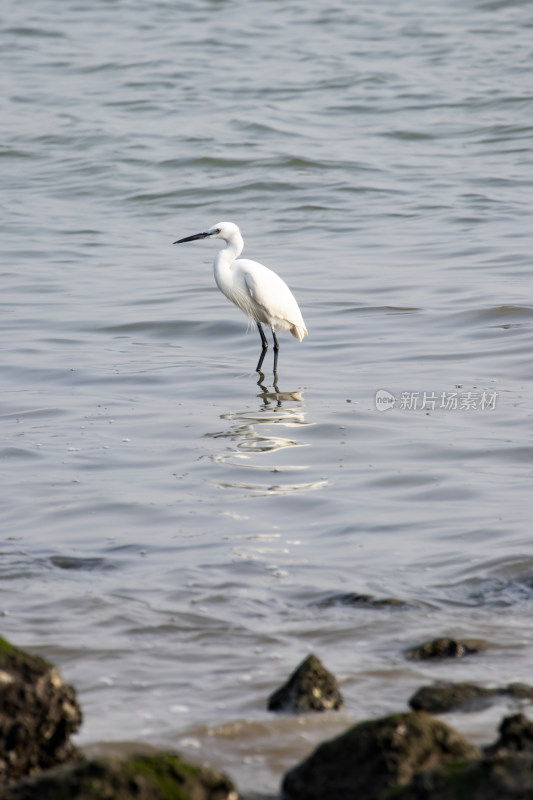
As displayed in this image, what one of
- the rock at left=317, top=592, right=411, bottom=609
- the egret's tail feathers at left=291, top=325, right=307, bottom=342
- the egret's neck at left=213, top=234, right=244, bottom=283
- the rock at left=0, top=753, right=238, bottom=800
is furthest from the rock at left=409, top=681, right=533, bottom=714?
the egret's neck at left=213, top=234, right=244, bottom=283

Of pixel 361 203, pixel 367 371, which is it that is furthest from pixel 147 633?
pixel 361 203

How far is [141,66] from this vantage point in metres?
22.5

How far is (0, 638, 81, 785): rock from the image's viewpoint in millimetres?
2490

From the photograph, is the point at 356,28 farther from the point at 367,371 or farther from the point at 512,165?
the point at 367,371

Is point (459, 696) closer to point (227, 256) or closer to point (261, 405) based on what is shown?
point (261, 405)

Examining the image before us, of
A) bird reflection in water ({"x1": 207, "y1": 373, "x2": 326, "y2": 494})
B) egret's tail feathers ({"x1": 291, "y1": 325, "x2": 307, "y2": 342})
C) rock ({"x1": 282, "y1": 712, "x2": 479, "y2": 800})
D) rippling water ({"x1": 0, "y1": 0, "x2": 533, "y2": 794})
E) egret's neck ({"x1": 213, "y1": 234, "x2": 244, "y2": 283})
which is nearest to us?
rock ({"x1": 282, "y1": 712, "x2": 479, "y2": 800})

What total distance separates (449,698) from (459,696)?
3 cm

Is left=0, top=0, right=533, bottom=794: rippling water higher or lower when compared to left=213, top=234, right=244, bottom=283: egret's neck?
lower

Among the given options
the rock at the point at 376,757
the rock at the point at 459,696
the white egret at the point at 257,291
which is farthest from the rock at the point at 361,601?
the white egret at the point at 257,291

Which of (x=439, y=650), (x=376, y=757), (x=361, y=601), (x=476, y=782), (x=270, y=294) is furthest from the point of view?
(x=270, y=294)

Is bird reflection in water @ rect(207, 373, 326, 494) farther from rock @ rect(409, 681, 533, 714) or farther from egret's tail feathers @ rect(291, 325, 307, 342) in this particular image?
rock @ rect(409, 681, 533, 714)

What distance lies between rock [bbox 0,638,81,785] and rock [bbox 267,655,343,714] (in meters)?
0.69

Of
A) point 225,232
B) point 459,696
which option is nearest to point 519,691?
point 459,696

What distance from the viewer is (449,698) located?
3.07m
